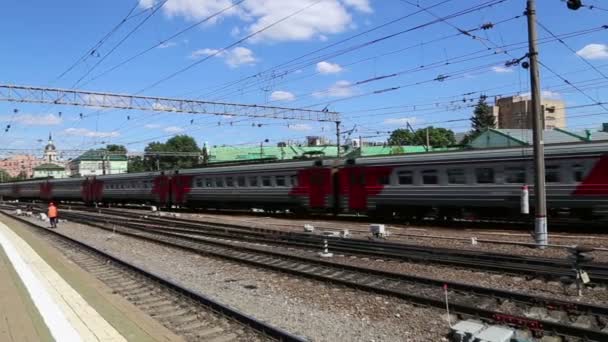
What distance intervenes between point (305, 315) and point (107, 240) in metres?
15.8

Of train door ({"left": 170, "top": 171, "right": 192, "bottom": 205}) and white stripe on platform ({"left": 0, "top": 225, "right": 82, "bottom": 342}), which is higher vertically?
train door ({"left": 170, "top": 171, "right": 192, "bottom": 205})

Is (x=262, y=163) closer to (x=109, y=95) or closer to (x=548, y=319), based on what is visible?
(x=109, y=95)

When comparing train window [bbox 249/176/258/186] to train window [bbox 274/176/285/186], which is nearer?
train window [bbox 274/176/285/186]

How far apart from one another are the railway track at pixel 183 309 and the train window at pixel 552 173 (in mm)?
13147

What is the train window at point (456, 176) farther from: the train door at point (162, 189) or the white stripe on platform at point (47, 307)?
the train door at point (162, 189)

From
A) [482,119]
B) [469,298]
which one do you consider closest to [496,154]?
[469,298]

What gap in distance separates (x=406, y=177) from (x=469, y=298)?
13651mm

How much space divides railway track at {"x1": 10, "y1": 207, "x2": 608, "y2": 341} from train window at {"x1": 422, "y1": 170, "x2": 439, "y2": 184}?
28.7 ft

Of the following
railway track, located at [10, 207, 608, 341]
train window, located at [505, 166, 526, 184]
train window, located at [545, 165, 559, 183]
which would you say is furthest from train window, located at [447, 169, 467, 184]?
railway track, located at [10, 207, 608, 341]

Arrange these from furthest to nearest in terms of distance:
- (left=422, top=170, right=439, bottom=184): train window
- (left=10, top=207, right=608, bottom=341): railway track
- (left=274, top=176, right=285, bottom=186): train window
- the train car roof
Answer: (left=274, top=176, right=285, bottom=186): train window < (left=422, top=170, right=439, bottom=184): train window < the train car roof < (left=10, top=207, right=608, bottom=341): railway track

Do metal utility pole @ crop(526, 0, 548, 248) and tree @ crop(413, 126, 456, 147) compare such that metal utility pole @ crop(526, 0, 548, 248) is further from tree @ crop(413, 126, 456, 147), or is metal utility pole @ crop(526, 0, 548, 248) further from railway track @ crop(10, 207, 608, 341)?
tree @ crop(413, 126, 456, 147)

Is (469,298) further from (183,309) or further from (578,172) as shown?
(578,172)

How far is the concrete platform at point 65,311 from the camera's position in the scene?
7129 mm

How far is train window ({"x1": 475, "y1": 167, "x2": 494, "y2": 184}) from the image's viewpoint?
19.8m
